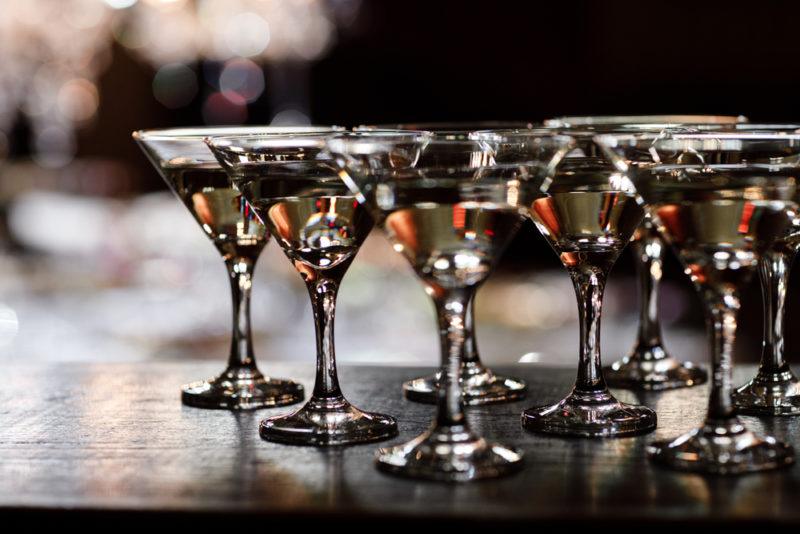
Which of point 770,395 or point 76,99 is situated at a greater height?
point 76,99

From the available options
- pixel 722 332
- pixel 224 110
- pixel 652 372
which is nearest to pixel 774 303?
pixel 652 372

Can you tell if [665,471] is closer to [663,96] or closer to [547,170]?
[547,170]

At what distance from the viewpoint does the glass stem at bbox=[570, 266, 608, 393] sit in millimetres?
1027

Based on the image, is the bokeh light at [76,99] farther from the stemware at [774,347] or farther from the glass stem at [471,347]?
the stemware at [774,347]

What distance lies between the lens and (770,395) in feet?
3.58

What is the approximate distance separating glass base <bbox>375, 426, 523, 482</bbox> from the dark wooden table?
0.01 meters

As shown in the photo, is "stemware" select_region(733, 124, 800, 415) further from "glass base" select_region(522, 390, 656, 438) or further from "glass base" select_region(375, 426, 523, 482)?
"glass base" select_region(375, 426, 523, 482)

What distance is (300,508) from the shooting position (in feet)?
2.46

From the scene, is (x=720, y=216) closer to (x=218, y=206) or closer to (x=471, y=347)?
(x=471, y=347)

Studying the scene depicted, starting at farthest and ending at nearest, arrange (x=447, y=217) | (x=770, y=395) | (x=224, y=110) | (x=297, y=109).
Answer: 1. (x=224, y=110)
2. (x=297, y=109)
3. (x=770, y=395)
4. (x=447, y=217)

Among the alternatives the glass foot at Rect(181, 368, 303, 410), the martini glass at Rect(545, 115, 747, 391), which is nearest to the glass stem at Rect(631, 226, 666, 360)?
the martini glass at Rect(545, 115, 747, 391)

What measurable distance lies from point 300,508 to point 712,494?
248 millimetres

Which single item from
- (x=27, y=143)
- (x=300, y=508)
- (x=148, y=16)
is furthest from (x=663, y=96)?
(x=300, y=508)

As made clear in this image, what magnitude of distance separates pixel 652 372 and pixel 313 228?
1.36 feet
